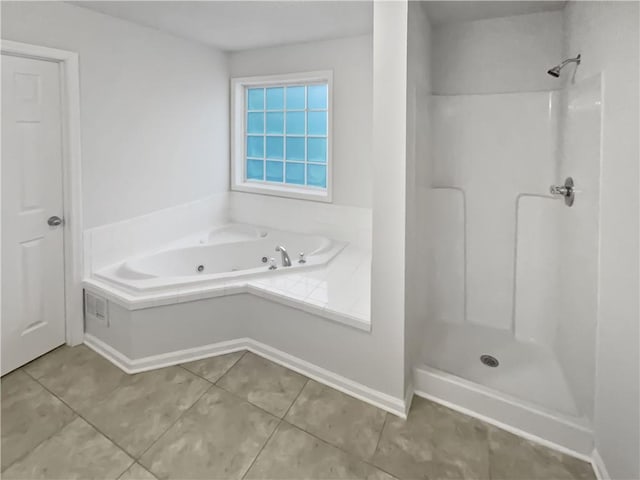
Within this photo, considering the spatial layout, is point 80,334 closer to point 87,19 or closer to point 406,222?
point 87,19

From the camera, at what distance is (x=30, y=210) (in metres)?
2.39

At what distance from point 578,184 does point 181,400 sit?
93.5 inches

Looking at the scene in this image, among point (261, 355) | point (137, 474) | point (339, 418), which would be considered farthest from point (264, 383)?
point (137, 474)

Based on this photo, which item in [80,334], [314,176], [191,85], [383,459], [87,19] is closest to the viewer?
[383,459]

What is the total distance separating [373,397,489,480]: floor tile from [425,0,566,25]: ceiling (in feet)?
7.21

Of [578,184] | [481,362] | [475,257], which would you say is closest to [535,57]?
[578,184]

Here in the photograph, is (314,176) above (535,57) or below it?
below

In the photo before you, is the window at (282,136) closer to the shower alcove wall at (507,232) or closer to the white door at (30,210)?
the shower alcove wall at (507,232)

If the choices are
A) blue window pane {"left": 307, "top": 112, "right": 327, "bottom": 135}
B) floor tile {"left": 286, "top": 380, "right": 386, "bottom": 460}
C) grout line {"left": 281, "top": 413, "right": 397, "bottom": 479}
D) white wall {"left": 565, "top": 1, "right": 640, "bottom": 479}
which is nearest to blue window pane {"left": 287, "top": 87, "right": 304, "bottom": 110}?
blue window pane {"left": 307, "top": 112, "right": 327, "bottom": 135}

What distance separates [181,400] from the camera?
213 cm

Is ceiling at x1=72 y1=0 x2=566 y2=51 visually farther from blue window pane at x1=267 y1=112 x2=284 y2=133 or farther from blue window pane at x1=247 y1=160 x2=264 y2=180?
blue window pane at x1=247 y1=160 x2=264 y2=180

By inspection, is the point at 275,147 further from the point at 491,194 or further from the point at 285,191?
the point at 491,194

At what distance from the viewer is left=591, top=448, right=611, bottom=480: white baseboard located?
1577mm

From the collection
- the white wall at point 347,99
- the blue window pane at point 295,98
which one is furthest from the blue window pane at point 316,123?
the white wall at point 347,99
